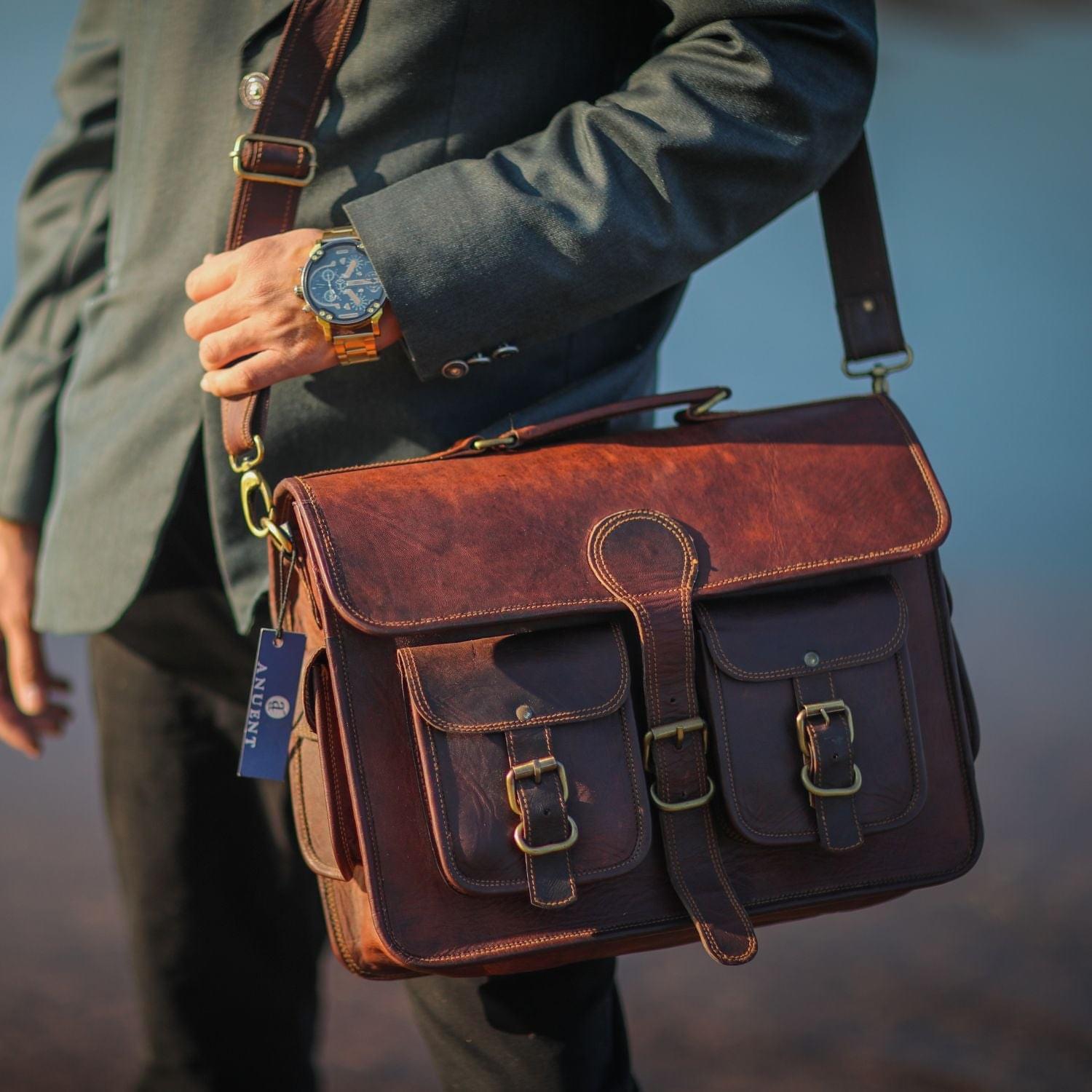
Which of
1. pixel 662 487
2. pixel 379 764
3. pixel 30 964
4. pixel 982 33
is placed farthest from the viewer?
pixel 982 33

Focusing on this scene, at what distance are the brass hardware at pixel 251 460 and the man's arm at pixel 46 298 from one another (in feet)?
1.59

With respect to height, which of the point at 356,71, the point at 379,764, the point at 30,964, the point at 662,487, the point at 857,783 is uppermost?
the point at 356,71

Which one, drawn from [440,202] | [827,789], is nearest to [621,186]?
[440,202]

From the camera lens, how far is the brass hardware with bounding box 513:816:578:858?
981 millimetres

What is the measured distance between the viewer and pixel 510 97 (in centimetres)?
117

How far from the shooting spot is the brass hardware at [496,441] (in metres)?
1.12

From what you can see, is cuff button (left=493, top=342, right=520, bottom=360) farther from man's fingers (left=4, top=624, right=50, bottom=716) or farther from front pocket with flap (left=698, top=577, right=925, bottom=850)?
man's fingers (left=4, top=624, right=50, bottom=716)

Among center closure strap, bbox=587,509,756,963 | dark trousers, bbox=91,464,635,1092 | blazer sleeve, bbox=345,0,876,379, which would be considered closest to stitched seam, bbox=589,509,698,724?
center closure strap, bbox=587,509,756,963

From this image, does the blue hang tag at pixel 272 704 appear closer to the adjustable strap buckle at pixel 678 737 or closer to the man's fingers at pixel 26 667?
the adjustable strap buckle at pixel 678 737

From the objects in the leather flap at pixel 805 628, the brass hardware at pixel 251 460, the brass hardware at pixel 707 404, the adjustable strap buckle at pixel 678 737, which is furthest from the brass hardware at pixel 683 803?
the brass hardware at pixel 251 460

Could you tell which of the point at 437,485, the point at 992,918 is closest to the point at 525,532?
the point at 437,485

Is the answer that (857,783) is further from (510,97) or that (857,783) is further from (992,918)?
(992,918)

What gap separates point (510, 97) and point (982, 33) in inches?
156

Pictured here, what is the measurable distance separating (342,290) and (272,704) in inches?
16.1
